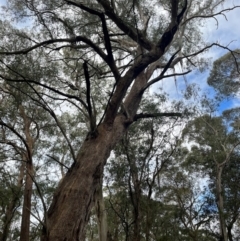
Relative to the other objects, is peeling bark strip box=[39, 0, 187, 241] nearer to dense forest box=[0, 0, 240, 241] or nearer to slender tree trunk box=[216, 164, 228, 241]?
dense forest box=[0, 0, 240, 241]

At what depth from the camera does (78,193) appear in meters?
2.33

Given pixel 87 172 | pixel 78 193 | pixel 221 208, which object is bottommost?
pixel 78 193

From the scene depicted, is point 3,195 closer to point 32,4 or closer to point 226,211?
point 32,4

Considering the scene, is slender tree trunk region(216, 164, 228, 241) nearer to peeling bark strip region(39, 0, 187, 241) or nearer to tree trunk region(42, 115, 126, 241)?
A: peeling bark strip region(39, 0, 187, 241)

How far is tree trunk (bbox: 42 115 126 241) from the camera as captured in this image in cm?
204

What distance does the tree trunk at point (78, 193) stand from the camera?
204cm

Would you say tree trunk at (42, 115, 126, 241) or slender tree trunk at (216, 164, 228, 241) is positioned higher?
slender tree trunk at (216, 164, 228, 241)

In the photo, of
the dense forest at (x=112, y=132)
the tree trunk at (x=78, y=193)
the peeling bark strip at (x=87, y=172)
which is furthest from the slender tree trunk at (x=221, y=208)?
the tree trunk at (x=78, y=193)

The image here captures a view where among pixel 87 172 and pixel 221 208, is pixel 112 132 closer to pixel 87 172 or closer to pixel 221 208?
pixel 87 172

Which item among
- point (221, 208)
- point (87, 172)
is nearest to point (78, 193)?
point (87, 172)

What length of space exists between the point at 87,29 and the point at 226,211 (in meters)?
8.40

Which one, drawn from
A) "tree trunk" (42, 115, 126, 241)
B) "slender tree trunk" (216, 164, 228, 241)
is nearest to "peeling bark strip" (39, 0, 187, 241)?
"tree trunk" (42, 115, 126, 241)

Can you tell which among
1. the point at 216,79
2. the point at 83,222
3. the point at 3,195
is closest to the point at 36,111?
the point at 3,195

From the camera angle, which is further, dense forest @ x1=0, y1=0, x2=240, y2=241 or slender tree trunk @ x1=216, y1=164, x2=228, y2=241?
slender tree trunk @ x1=216, y1=164, x2=228, y2=241
